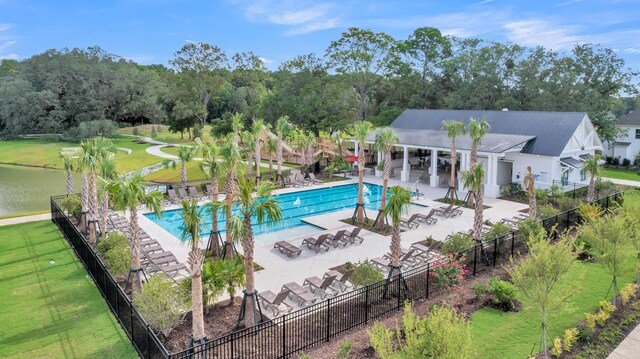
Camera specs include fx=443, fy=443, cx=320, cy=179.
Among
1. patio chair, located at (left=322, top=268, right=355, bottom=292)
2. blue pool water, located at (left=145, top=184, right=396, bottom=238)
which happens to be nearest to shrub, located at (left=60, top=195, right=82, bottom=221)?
blue pool water, located at (left=145, top=184, right=396, bottom=238)

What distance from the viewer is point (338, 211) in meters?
26.9

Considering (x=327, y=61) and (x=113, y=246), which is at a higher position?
(x=327, y=61)

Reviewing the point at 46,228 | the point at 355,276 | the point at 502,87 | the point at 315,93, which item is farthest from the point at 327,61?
the point at 355,276

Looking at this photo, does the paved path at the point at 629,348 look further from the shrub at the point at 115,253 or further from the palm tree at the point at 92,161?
the palm tree at the point at 92,161

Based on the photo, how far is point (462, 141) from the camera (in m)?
33.7

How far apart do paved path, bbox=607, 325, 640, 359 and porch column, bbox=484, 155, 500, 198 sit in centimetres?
1827

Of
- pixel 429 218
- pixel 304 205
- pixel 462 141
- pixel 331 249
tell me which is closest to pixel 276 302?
pixel 331 249

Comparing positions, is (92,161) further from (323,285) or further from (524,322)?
(524,322)

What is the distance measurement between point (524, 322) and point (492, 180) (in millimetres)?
18987

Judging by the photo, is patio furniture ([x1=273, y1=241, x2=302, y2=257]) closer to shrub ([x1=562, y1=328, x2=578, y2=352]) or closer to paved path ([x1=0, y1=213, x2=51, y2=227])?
shrub ([x1=562, y1=328, x2=578, y2=352])

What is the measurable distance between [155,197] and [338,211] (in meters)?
15.2

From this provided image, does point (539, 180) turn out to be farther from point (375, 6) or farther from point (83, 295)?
point (83, 295)

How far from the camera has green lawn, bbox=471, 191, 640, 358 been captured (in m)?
11.1

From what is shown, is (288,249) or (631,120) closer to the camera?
(288,249)
